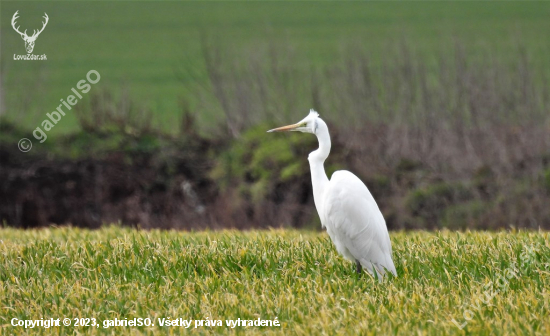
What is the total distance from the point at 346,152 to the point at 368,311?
8.00 m

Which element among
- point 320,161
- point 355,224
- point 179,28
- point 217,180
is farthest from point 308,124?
point 179,28

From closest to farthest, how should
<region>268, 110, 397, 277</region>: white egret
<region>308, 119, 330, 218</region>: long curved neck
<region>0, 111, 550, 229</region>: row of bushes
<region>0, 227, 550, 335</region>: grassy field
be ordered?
<region>0, 227, 550, 335</region>: grassy field → <region>268, 110, 397, 277</region>: white egret → <region>308, 119, 330, 218</region>: long curved neck → <region>0, 111, 550, 229</region>: row of bushes

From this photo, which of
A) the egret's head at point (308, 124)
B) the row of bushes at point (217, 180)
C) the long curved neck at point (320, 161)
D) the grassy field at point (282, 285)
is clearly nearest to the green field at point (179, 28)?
the row of bushes at point (217, 180)

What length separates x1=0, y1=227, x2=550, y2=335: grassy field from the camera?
14.6 ft

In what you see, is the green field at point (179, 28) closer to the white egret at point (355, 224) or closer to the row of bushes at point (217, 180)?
the row of bushes at point (217, 180)

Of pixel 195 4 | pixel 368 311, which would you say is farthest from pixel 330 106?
pixel 195 4

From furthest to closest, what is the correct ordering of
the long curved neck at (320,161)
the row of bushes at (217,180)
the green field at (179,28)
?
the green field at (179,28), the row of bushes at (217,180), the long curved neck at (320,161)

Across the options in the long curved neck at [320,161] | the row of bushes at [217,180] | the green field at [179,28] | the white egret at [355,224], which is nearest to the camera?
the white egret at [355,224]

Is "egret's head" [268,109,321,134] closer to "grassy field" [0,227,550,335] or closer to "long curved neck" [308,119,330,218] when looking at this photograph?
"long curved neck" [308,119,330,218]

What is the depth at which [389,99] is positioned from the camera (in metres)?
13.9

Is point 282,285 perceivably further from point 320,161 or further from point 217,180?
point 217,180

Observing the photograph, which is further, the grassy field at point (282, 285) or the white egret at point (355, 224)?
the white egret at point (355, 224)

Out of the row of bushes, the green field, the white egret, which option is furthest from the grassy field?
the green field

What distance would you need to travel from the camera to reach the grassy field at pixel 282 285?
14.6ft
